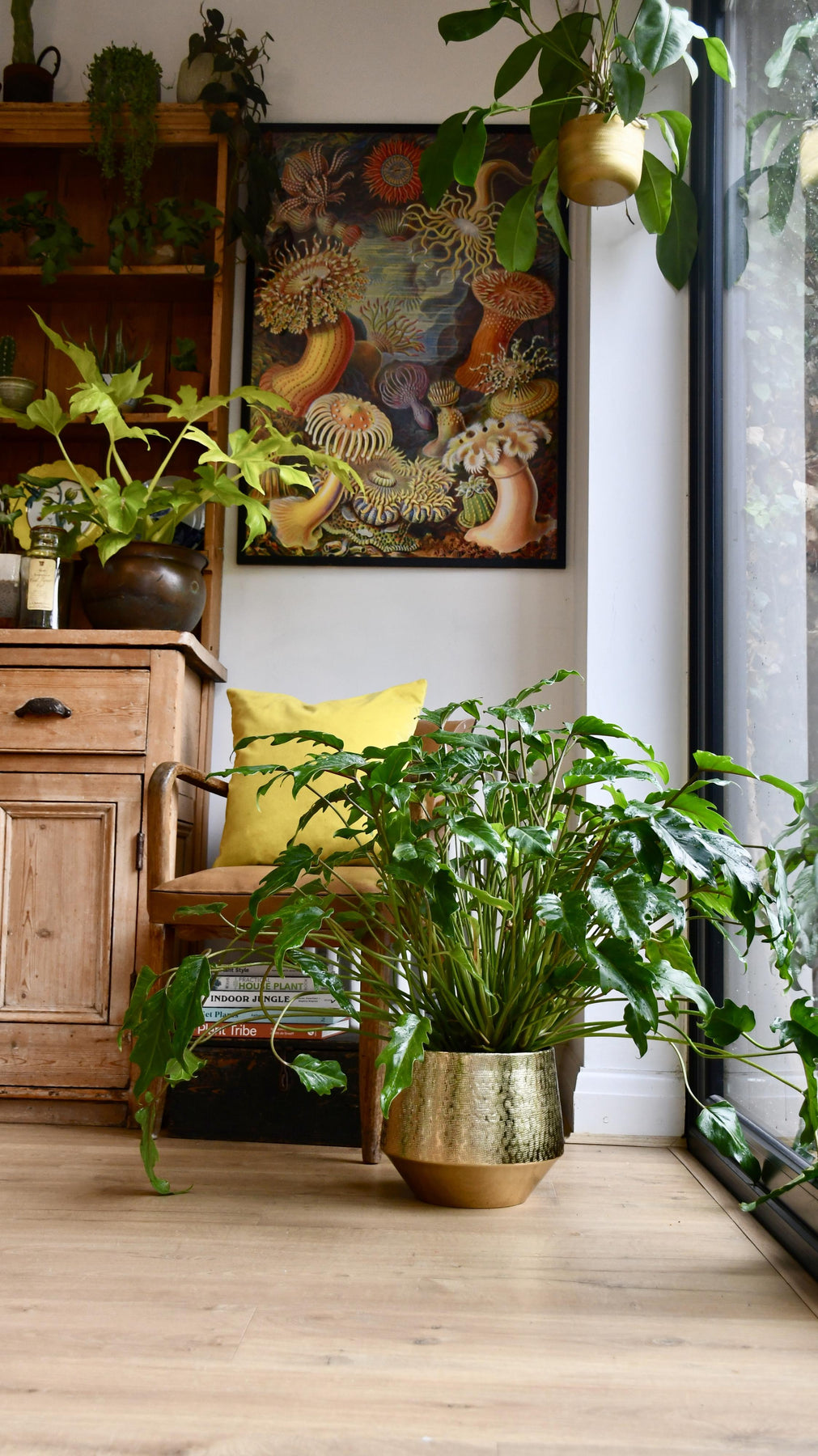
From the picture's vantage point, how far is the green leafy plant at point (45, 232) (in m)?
2.63

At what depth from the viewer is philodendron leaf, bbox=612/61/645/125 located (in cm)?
185

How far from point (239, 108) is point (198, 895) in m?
1.98

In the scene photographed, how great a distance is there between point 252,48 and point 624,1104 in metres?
2.71

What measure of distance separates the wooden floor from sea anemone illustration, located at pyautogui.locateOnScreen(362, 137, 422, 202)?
91.9 inches

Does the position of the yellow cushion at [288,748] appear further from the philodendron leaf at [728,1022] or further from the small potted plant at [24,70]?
the small potted plant at [24,70]

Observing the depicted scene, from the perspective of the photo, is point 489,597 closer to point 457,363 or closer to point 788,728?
point 457,363

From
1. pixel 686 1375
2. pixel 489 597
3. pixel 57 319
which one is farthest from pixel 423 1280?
pixel 57 319

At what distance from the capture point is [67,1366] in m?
1.04

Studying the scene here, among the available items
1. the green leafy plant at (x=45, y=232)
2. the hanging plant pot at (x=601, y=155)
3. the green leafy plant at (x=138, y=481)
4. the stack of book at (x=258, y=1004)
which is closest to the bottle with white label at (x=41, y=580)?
the green leafy plant at (x=138, y=481)

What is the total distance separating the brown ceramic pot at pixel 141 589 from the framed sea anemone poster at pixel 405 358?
39 cm

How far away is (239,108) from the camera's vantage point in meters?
2.69

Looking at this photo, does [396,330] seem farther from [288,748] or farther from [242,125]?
[288,748]

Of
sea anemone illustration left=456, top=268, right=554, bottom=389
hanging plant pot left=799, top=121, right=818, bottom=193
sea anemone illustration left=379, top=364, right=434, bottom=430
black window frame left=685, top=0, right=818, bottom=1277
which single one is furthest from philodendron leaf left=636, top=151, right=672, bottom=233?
sea anemone illustration left=379, top=364, right=434, bottom=430

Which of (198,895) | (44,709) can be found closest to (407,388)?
(44,709)
